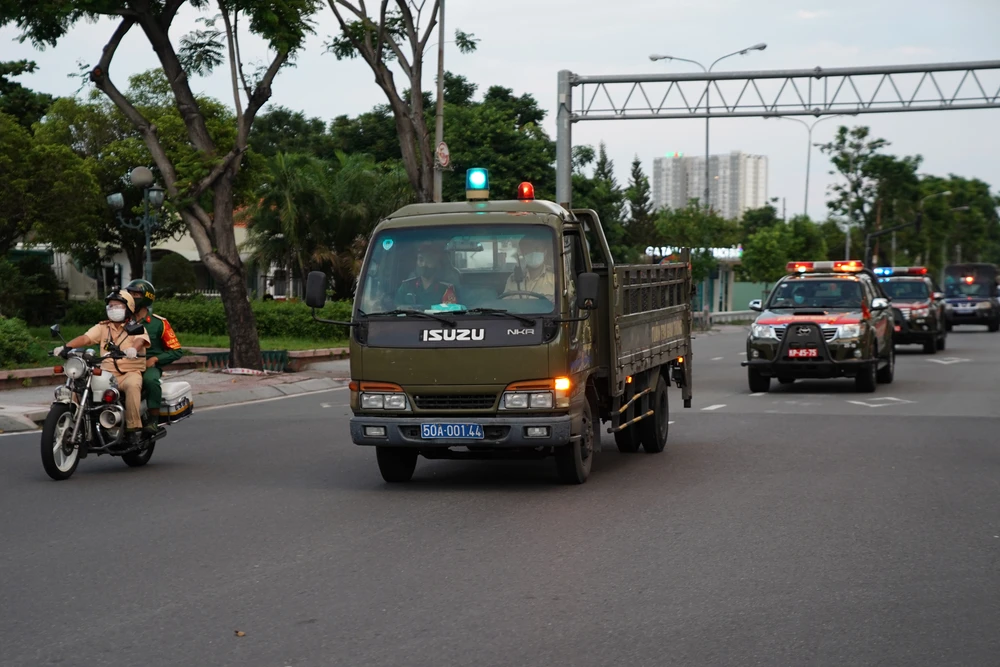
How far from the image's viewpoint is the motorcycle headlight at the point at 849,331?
828 inches

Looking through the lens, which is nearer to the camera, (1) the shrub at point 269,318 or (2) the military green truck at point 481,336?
(2) the military green truck at point 481,336

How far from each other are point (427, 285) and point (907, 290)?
89.2 ft

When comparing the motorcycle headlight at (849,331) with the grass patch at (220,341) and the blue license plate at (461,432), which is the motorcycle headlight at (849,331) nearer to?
the blue license plate at (461,432)

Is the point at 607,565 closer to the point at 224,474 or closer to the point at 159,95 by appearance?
the point at 224,474

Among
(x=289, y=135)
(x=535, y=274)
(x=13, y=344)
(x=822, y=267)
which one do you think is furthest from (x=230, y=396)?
(x=289, y=135)

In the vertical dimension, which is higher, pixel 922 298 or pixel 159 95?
pixel 159 95

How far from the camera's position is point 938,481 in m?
11.4

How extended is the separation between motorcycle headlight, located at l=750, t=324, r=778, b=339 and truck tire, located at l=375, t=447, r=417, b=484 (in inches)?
440

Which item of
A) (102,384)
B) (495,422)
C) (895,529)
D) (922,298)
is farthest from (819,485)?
(922,298)

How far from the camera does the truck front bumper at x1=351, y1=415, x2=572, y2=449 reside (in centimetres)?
1014

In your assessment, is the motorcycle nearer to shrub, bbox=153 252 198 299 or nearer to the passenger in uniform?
the passenger in uniform

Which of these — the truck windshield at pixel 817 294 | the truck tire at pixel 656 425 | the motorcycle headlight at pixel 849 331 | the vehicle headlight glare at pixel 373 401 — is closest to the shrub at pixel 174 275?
the truck windshield at pixel 817 294

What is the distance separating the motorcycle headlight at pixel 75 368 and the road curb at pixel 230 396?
517 centimetres

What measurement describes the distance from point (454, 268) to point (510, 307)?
589 millimetres
